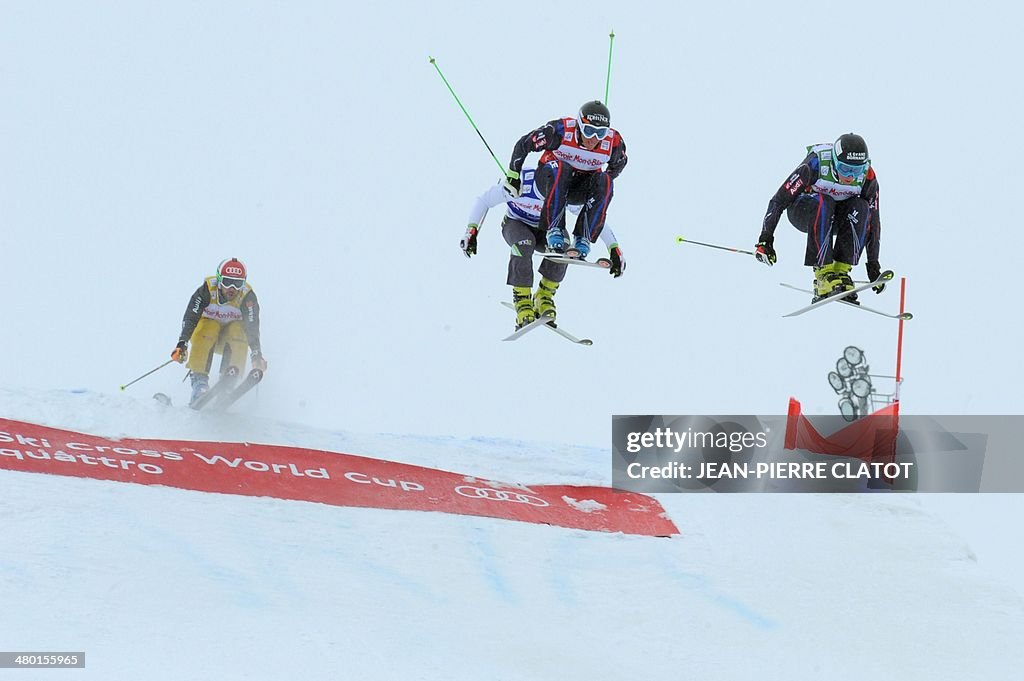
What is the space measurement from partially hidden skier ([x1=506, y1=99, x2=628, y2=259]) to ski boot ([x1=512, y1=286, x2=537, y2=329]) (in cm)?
63

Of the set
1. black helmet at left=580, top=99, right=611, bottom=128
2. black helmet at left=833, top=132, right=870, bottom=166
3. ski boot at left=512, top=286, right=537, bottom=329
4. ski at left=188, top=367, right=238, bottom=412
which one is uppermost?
black helmet at left=580, top=99, right=611, bottom=128

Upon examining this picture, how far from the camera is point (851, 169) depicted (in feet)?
38.1

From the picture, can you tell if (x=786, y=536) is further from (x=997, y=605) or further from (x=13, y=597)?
(x=13, y=597)

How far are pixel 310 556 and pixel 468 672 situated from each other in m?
2.33

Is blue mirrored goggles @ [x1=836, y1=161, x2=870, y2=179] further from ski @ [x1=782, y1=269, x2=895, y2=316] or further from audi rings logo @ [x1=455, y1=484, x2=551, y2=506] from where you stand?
audi rings logo @ [x1=455, y1=484, x2=551, y2=506]

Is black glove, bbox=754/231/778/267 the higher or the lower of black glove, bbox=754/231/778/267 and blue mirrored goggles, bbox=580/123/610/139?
the lower

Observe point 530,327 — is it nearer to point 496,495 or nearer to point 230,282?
point 496,495

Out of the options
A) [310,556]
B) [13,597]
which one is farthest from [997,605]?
[13,597]

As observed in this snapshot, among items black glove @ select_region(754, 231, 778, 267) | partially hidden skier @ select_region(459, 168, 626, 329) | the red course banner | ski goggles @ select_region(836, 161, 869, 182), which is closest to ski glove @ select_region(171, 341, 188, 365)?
the red course banner

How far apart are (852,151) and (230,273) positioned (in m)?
7.88

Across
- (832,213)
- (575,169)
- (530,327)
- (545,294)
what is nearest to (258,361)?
(545,294)

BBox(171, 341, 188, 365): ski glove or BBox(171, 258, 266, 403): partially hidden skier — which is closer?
BBox(171, 341, 188, 365): ski glove

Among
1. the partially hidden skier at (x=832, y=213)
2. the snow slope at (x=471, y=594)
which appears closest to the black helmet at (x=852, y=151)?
the partially hidden skier at (x=832, y=213)

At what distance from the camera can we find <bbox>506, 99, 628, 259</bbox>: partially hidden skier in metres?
11.1
